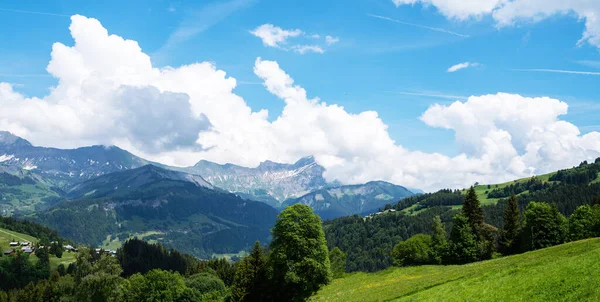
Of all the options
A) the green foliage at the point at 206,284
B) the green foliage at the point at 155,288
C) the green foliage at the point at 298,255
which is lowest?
the green foliage at the point at 206,284

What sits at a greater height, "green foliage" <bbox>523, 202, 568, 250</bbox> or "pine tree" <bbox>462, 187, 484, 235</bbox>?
"pine tree" <bbox>462, 187, 484, 235</bbox>

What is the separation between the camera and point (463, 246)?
87.7 meters

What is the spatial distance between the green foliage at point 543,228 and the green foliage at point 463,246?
1822 cm

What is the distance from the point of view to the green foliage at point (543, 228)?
9581cm

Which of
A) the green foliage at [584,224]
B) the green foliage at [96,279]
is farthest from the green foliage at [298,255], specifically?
A: the green foliage at [584,224]

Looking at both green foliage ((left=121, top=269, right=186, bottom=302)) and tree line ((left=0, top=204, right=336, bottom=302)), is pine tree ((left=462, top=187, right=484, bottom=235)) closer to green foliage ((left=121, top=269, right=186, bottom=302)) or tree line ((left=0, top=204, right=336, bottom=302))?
tree line ((left=0, top=204, right=336, bottom=302))

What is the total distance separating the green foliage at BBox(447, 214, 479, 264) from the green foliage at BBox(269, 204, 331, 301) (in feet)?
105

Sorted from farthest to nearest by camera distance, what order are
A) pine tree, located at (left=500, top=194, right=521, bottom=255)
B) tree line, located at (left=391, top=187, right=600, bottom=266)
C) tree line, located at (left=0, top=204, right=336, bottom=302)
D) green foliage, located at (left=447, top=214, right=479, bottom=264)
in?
pine tree, located at (left=500, top=194, right=521, bottom=255) < tree line, located at (left=391, top=187, right=600, bottom=266) < green foliage, located at (left=447, top=214, right=479, bottom=264) < tree line, located at (left=0, top=204, right=336, bottom=302)

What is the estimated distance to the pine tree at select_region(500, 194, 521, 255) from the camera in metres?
103

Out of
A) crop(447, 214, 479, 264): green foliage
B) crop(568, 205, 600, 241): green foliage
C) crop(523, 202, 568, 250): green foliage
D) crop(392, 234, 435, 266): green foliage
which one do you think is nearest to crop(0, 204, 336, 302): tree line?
crop(447, 214, 479, 264): green foliage

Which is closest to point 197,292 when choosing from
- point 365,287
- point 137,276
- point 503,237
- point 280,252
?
point 137,276

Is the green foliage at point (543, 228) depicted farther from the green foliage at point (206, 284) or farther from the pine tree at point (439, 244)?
the green foliage at point (206, 284)

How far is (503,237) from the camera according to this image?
105m

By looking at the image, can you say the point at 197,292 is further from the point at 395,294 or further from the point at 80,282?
the point at 395,294
